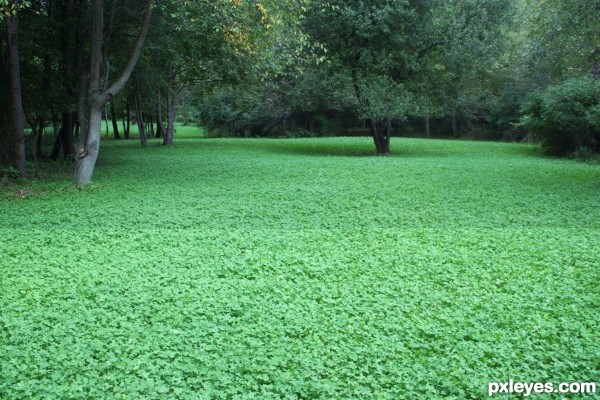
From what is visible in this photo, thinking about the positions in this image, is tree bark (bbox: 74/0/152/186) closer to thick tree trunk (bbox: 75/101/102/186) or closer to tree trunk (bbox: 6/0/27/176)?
thick tree trunk (bbox: 75/101/102/186)

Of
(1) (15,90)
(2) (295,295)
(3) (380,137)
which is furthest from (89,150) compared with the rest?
(3) (380,137)

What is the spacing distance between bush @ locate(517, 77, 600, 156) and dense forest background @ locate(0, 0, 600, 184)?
0.16 feet

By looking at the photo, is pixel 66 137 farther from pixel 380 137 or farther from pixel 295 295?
pixel 295 295

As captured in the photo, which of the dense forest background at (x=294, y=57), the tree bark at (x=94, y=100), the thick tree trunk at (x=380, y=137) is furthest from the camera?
the thick tree trunk at (x=380, y=137)

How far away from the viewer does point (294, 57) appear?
47.4 ft

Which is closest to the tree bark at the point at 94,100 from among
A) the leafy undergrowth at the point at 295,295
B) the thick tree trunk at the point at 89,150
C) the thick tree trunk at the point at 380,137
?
the thick tree trunk at the point at 89,150

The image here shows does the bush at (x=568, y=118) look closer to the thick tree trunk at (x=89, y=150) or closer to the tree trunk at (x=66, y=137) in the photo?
the thick tree trunk at (x=89, y=150)

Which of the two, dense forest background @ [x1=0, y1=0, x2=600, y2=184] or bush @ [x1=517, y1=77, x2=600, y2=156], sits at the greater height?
dense forest background @ [x1=0, y1=0, x2=600, y2=184]

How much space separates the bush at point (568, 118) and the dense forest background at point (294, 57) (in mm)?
49

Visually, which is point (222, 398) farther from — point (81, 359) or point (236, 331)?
point (81, 359)

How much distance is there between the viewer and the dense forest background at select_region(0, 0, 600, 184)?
11.1 m

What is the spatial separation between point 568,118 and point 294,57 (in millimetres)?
9791

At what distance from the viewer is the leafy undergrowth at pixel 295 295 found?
3.46 meters

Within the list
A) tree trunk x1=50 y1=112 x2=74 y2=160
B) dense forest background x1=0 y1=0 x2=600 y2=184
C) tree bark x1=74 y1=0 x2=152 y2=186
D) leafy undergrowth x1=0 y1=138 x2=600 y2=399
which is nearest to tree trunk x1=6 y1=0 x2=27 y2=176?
dense forest background x1=0 y1=0 x2=600 y2=184
